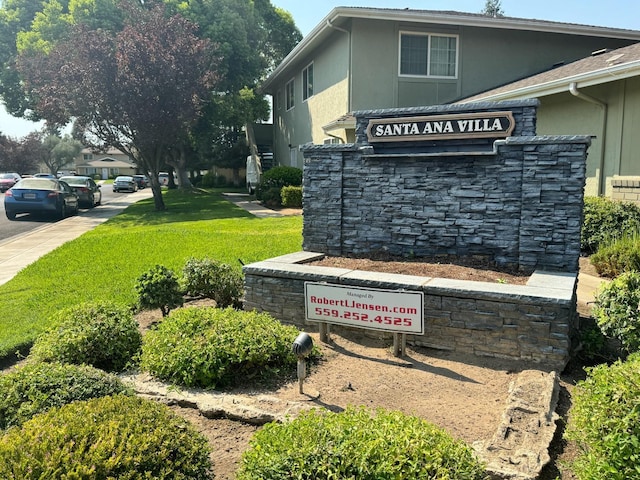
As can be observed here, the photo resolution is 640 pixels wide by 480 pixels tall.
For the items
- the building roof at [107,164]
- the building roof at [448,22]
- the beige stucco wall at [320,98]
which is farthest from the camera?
the building roof at [107,164]

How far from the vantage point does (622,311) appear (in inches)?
190

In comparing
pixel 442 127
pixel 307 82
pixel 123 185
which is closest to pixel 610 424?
pixel 442 127

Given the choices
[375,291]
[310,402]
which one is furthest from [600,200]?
[310,402]

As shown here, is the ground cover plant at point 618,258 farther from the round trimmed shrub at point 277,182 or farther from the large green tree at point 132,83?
the large green tree at point 132,83

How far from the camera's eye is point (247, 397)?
163 inches

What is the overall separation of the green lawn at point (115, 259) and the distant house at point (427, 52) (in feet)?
15.2

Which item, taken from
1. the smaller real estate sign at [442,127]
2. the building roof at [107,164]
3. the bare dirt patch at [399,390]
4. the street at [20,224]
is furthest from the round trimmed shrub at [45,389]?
the building roof at [107,164]

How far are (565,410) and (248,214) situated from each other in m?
14.8

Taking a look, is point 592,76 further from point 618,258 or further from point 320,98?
point 320,98

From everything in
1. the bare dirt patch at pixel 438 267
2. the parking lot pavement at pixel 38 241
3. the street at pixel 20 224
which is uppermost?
the bare dirt patch at pixel 438 267

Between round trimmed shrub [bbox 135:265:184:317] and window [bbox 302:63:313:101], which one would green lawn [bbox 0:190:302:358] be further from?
window [bbox 302:63:313:101]

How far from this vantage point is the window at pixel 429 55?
16.3 m

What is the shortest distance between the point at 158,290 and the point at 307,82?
55.5 ft

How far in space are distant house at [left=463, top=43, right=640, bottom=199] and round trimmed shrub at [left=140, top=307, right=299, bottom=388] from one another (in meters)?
7.85
